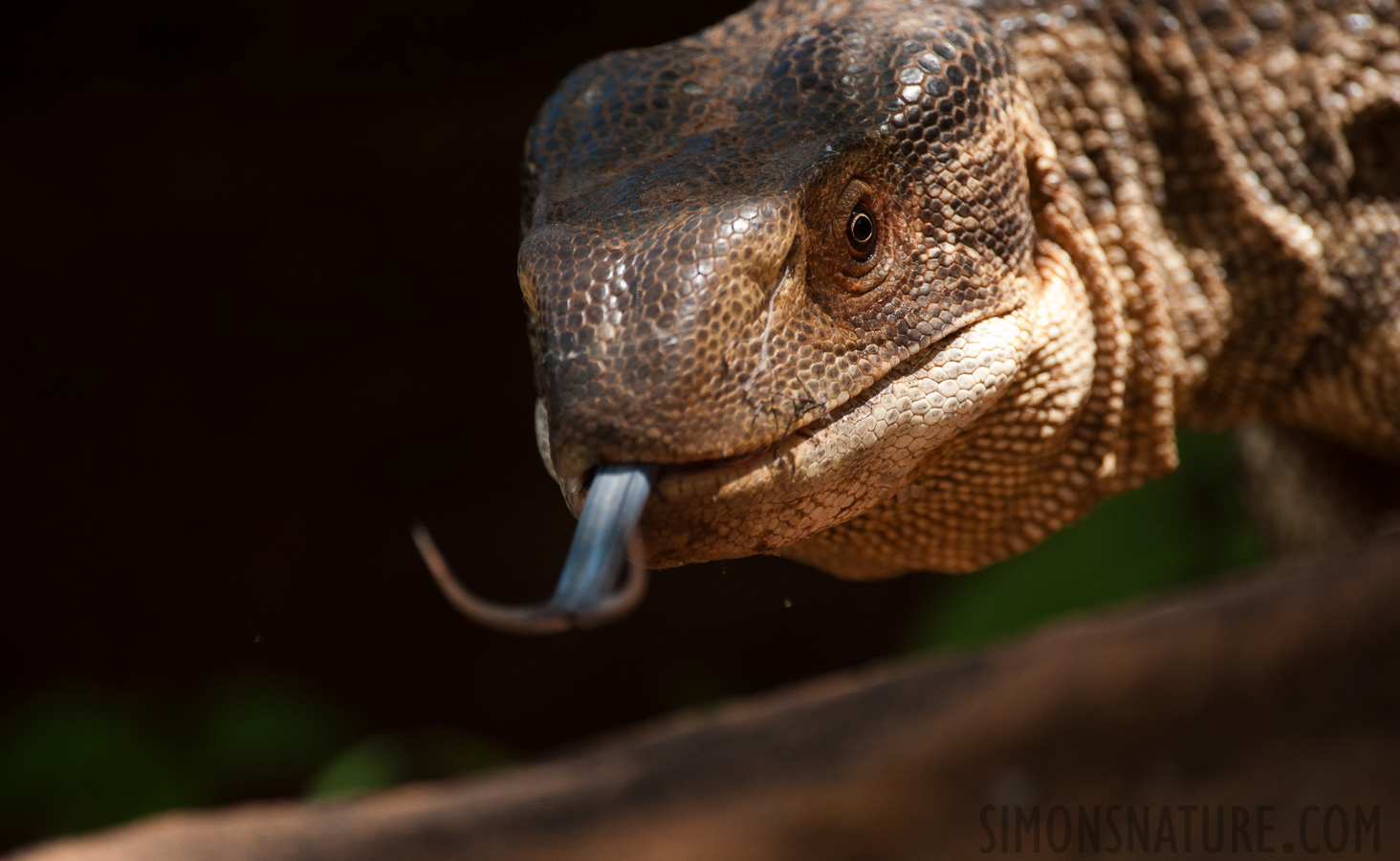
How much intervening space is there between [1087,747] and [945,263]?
0.95 metres

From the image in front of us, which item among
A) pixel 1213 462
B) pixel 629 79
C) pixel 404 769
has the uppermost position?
pixel 629 79

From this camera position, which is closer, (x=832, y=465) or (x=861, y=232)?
(x=832, y=465)

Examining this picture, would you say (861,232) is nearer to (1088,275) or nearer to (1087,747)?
(1088,275)

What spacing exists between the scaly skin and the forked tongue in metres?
0.06

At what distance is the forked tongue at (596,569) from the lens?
5.56 ft

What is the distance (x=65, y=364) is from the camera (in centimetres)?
668

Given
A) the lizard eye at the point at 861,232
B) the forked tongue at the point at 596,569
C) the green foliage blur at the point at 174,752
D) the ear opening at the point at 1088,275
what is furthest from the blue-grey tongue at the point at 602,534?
the green foliage blur at the point at 174,752

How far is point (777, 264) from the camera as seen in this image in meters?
2.15

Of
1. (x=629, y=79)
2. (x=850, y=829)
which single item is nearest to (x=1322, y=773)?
(x=850, y=829)

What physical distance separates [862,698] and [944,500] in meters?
0.54

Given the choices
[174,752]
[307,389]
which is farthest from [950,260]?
[307,389]

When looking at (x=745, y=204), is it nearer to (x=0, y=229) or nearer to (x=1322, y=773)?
(x=1322, y=773)

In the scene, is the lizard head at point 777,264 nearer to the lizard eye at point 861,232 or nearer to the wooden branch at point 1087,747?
the lizard eye at point 861,232

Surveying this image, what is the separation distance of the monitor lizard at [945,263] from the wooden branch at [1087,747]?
1.34 feet
